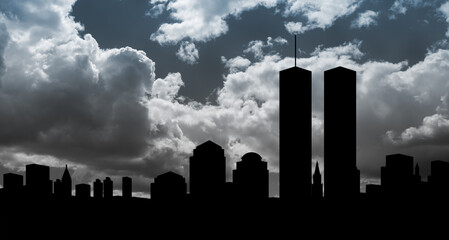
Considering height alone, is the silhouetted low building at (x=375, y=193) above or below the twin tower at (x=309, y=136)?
below

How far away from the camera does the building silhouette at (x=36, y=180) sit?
3503 cm

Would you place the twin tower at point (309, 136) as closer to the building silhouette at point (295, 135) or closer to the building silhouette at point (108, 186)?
the building silhouette at point (295, 135)

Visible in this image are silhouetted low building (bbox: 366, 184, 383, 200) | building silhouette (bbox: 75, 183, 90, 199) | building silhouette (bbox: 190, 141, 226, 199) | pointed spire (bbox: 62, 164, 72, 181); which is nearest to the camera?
building silhouette (bbox: 190, 141, 226, 199)

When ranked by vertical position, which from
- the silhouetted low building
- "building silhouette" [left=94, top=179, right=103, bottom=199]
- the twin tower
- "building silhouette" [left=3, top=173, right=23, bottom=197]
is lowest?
"building silhouette" [left=94, top=179, right=103, bottom=199]

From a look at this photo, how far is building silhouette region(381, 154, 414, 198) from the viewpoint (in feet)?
127

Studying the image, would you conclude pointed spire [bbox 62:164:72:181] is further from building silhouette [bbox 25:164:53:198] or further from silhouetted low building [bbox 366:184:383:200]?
building silhouette [bbox 25:164:53:198]

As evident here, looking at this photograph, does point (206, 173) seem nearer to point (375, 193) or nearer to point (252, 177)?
point (252, 177)

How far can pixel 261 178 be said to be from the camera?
149ft

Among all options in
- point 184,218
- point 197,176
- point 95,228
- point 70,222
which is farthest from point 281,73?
point 95,228

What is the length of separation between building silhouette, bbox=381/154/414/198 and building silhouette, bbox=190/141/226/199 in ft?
37.1

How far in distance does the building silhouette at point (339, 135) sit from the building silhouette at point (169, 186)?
12.8 m

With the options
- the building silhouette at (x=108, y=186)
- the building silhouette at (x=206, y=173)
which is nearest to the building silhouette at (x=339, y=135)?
the building silhouette at (x=206, y=173)

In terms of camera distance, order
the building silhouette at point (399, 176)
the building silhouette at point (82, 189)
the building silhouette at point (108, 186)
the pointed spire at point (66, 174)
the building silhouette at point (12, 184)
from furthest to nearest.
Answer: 1. the pointed spire at point (66, 174)
2. the building silhouette at point (108, 186)
3. the building silhouette at point (82, 189)
4. the building silhouette at point (399, 176)
5. the building silhouette at point (12, 184)

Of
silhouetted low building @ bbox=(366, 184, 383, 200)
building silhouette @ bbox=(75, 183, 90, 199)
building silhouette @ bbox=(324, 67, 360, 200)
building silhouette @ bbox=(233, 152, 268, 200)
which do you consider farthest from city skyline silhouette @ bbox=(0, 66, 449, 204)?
building silhouette @ bbox=(75, 183, 90, 199)
